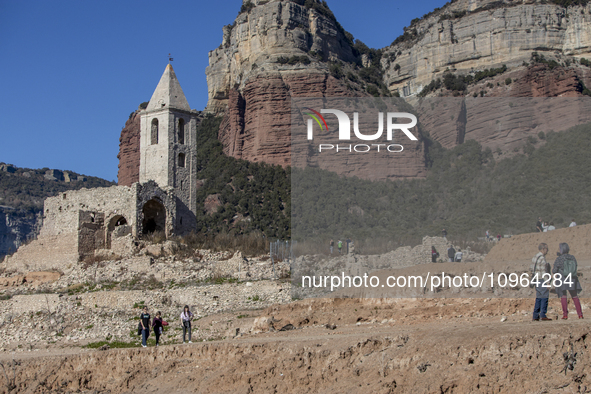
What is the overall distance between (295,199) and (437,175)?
489 centimetres

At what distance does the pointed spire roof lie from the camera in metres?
32.4

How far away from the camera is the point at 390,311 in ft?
52.9

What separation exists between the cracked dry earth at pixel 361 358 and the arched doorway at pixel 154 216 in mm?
12058

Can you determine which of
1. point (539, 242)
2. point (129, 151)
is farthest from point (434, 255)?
point (129, 151)

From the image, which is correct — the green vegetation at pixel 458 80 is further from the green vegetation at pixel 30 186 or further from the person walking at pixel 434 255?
the person walking at pixel 434 255

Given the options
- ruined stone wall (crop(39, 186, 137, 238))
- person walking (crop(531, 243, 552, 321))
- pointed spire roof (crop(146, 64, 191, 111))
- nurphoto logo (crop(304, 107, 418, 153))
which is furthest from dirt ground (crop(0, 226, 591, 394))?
pointed spire roof (crop(146, 64, 191, 111))

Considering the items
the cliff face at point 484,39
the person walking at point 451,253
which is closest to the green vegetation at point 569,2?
the cliff face at point 484,39

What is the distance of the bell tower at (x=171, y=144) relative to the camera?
105 ft

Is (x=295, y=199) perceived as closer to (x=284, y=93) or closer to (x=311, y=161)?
(x=311, y=161)

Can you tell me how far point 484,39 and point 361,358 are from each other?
59.2 metres

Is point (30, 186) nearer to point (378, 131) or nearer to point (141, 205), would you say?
point (141, 205)

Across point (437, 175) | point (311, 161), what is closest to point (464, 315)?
point (437, 175)

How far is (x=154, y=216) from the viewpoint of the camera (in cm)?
3000

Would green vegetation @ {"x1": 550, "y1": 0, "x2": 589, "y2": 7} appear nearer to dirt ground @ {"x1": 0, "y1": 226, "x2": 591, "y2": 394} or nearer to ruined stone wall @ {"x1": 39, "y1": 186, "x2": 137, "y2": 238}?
ruined stone wall @ {"x1": 39, "y1": 186, "x2": 137, "y2": 238}
